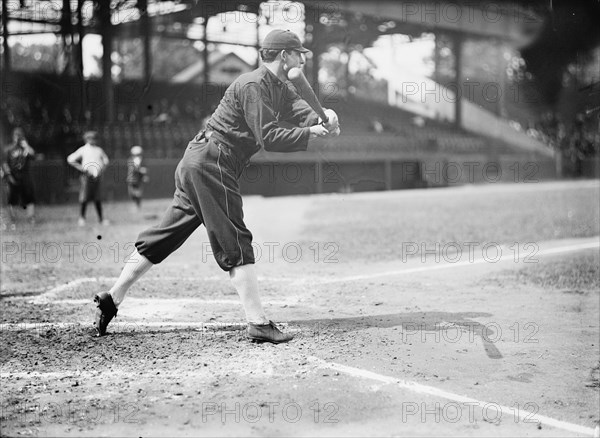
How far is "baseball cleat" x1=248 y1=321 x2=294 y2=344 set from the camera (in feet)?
15.5

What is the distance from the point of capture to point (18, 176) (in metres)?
15.0

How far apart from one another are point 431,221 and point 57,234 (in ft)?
23.8

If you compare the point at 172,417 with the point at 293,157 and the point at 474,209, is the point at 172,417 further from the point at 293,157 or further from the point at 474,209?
the point at 293,157

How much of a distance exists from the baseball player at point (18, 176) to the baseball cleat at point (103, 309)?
35.4 ft

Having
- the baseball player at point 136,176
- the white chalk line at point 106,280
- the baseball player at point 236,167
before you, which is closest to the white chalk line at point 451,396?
the baseball player at point 236,167

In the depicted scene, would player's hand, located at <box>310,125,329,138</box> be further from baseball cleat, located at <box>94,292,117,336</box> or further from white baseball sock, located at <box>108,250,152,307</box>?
baseball cleat, located at <box>94,292,117,336</box>

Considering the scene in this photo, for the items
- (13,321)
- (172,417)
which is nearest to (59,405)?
(172,417)

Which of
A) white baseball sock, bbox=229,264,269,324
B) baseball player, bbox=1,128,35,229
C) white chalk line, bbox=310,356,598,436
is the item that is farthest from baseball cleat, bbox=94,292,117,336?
baseball player, bbox=1,128,35,229

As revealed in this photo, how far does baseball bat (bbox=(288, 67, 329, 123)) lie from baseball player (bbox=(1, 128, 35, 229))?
444 inches

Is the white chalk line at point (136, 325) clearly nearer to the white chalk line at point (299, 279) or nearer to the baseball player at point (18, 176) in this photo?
the white chalk line at point (299, 279)

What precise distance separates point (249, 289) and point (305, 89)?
156 cm

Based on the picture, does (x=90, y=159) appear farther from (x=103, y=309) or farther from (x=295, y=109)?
(x=295, y=109)

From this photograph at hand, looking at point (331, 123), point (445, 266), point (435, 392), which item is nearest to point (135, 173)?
point (445, 266)

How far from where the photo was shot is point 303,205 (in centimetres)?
1658
